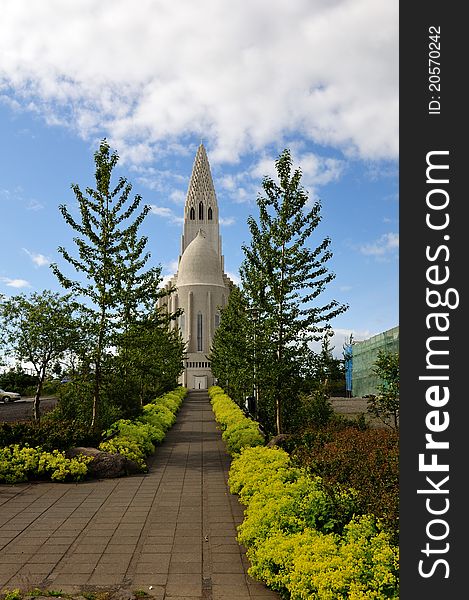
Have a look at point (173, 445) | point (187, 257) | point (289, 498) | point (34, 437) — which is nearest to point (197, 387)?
point (187, 257)

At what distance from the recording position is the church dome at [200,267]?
7156cm

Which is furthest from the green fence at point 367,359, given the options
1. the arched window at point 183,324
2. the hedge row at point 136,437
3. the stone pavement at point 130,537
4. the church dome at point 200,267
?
the stone pavement at point 130,537

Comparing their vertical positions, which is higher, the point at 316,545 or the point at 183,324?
the point at 183,324

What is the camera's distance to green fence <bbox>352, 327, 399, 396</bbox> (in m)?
42.2

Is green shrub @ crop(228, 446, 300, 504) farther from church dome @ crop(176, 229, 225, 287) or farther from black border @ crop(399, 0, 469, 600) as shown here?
church dome @ crop(176, 229, 225, 287)

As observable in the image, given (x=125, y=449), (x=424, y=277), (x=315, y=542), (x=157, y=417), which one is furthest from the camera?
(x=157, y=417)

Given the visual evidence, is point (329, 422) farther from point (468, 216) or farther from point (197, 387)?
point (197, 387)

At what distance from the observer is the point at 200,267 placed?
7219cm

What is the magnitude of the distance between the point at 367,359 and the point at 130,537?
144ft

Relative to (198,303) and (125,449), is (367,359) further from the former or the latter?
(125,449)

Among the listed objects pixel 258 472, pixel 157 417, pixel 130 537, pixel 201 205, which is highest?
pixel 201 205

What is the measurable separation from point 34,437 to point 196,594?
25.3 feet

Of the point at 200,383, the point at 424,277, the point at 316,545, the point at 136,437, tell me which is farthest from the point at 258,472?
the point at 200,383

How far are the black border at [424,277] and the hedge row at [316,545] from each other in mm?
811
